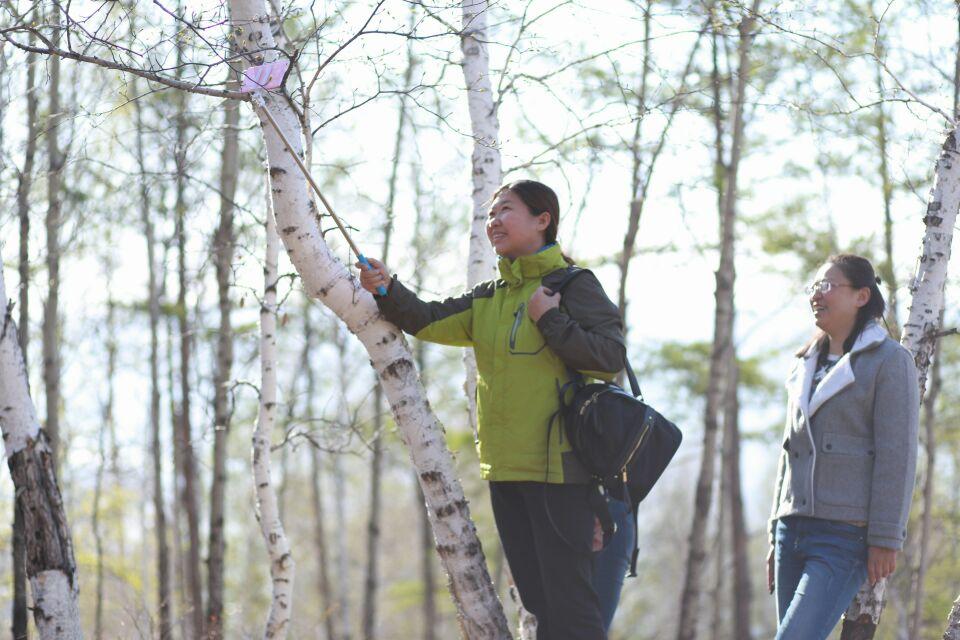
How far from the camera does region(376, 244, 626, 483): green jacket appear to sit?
3.27 meters

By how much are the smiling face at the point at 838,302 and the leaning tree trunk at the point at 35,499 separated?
3.24m

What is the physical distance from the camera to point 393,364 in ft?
11.9

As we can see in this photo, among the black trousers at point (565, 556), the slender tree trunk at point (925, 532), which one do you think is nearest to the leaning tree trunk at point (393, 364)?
the black trousers at point (565, 556)

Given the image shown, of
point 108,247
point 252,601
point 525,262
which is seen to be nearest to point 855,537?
point 525,262

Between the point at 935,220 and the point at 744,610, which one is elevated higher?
the point at 935,220

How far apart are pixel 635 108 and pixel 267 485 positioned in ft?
10.2

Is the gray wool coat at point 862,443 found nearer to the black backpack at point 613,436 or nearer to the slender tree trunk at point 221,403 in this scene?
the black backpack at point 613,436

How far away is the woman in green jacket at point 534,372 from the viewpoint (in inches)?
128

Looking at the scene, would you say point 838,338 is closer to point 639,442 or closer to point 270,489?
point 639,442

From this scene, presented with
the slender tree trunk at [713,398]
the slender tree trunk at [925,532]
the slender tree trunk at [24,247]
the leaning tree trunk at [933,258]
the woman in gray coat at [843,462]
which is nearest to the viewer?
the woman in gray coat at [843,462]

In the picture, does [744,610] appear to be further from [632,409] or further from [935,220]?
[632,409]

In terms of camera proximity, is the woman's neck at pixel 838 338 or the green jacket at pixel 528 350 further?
the woman's neck at pixel 838 338

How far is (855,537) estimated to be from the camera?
354cm

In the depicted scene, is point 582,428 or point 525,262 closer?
point 582,428
